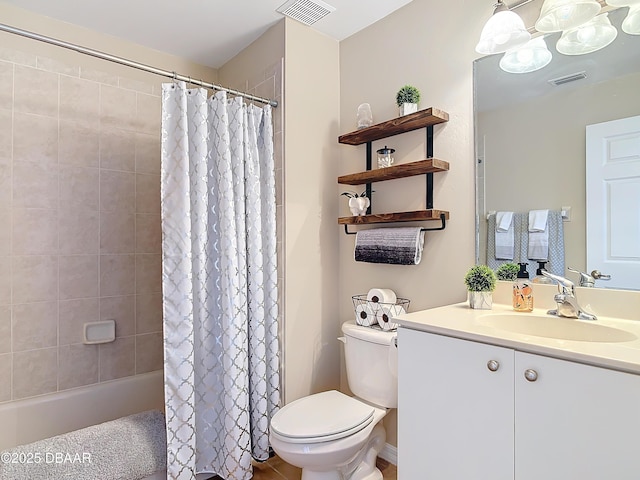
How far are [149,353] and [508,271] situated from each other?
215 cm

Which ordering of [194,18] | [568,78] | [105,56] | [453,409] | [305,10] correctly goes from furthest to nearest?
[194,18], [305,10], [105,56], [568,78], [453,409]

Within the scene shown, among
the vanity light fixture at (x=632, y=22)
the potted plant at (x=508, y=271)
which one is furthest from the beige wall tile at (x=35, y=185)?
the vanity light fixture at (x=632, y=22)

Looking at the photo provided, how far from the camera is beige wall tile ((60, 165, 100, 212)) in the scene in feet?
7.17

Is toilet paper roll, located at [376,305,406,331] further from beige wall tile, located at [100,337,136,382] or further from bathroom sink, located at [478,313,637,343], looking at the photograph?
beige wall tile, located at [100,337,136,382]

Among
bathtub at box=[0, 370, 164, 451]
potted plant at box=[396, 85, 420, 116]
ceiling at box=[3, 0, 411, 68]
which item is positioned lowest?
bathtub at box=[0, 370, 164, 451]

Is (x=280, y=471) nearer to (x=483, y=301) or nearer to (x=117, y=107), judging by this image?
(x=483, y=301)

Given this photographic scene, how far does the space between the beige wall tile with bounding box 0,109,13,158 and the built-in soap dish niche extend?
3.34ft

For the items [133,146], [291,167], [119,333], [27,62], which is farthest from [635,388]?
[27,62]

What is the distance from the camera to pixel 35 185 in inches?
82.6

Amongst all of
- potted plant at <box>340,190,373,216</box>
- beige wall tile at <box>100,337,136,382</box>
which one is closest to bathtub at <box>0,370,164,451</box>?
beige wall tile at <box>100,337,136,382</box>

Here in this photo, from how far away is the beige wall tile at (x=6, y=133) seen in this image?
2.00 meters

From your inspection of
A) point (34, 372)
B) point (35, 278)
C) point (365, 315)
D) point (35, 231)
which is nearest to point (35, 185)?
point (35, 231)

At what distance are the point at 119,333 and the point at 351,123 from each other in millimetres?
1887

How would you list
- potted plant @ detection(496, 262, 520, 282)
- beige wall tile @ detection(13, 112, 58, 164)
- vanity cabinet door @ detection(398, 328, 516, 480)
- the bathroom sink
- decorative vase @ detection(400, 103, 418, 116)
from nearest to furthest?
vanity cabinet door @ detection(398, 328, 516, 480), the bathroom sink, potted plant @ detection(496, 262, 520, 282), decorative vase @ detection(400, 103, 418, 116), beige wall tile @ detection(13, 112, 58, 164)
